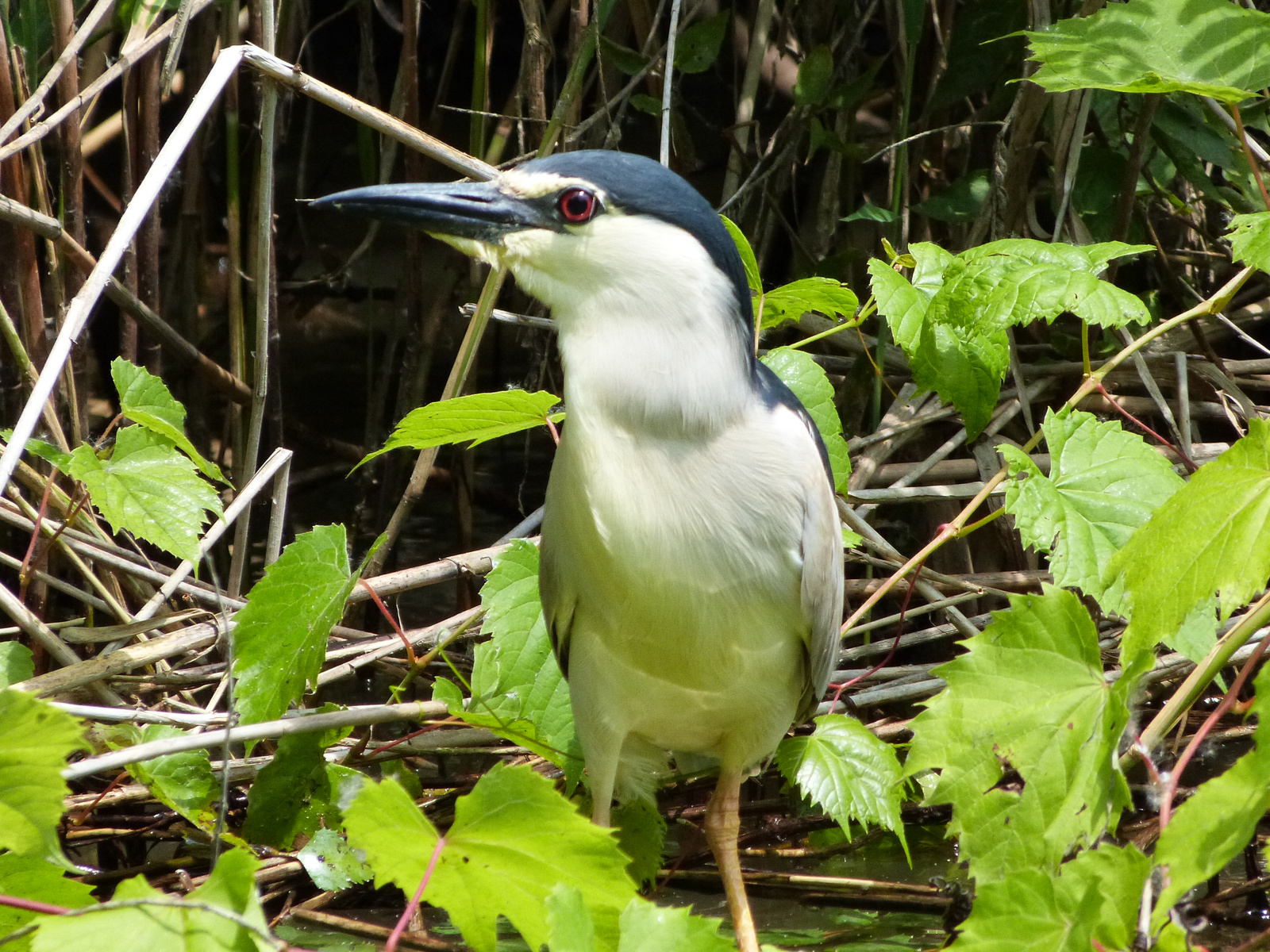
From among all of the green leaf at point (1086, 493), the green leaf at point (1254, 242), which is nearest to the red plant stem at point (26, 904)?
the green leaf at point (1086, 493)

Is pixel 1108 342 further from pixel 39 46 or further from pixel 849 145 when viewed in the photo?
pixel 39 46

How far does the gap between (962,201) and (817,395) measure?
1040 millimetres

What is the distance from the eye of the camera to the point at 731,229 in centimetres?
254

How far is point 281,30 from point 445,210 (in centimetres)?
169

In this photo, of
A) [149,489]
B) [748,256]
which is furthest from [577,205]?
[149,489]

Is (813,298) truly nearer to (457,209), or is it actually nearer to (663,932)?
(457,209)

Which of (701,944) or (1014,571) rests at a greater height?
(701,944)

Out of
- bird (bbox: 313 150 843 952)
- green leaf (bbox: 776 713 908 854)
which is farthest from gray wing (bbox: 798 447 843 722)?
green leaf (bbox: 776 713 908 854)

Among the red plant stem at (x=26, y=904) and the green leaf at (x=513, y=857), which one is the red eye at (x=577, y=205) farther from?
the red plant stem at (x=26, y=904)

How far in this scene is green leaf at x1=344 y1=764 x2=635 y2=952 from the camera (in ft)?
4.76

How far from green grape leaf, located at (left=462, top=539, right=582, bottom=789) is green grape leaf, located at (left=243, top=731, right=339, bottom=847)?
0.31 m

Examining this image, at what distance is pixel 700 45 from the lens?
3338mm

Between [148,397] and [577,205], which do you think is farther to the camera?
[148,397]

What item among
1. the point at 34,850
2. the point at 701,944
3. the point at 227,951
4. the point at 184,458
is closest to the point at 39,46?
the point at 184,458
